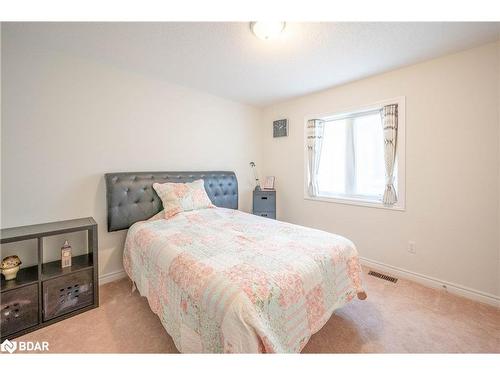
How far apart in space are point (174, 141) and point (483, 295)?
3.62 m

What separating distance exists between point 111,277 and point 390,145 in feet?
11.4

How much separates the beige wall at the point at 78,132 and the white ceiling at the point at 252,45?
Answer: 195 mm

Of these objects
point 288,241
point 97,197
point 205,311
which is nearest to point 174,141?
point 97,197

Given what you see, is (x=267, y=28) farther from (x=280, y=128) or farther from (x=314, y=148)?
(x=280, y=128)

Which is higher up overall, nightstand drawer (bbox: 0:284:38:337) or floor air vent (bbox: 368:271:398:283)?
nightstand drawer (bbox: 0:284:38:337)

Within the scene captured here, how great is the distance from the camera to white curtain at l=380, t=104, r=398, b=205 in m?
2.37

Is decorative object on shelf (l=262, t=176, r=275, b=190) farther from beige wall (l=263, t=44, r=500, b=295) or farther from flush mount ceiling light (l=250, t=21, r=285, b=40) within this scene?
flush mount ceiling light (l=250, t=21, r=285, b=40)

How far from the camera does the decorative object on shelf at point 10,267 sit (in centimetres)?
158

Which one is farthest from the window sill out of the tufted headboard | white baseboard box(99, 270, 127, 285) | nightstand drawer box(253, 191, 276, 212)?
white baseboard box(99, 270, 127, 285)

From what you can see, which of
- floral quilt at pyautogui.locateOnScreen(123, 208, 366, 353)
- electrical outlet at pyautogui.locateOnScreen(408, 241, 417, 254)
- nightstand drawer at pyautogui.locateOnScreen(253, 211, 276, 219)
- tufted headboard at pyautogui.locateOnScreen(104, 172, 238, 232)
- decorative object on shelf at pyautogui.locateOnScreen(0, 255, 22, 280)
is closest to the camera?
floral quilt at pyautogui.locateOnScreen(123, 208, 366, 353)

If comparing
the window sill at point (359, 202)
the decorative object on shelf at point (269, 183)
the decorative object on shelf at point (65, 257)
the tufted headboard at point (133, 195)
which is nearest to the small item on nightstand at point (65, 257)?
the decorative object on shelf at point (65, 257)

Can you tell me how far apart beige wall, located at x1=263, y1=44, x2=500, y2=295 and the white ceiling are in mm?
209

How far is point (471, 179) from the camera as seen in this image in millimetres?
1954

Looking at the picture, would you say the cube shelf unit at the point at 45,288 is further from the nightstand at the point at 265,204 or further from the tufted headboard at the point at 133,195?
the nightstand at the point at 265,204
